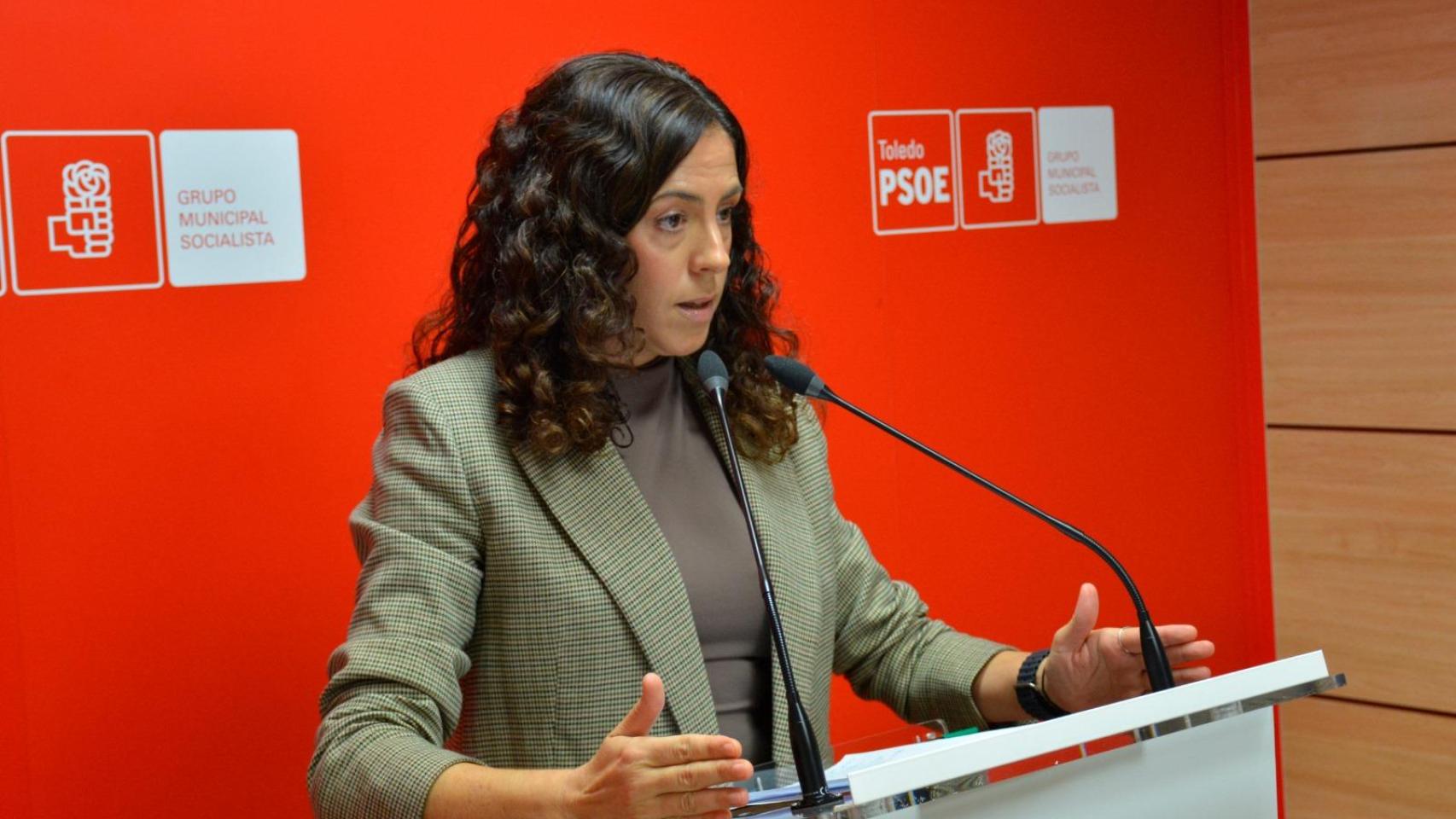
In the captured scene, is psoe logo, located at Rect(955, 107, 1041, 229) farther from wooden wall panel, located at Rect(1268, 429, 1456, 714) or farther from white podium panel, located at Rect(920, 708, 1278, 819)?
white podium panel, located at Rect(920, 708, 1278, 819)

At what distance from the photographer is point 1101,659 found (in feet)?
6.07

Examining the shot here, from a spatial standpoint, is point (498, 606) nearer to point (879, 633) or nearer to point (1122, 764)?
point (879, 633)

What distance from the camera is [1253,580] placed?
4.30 m

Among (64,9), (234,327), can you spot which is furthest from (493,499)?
(64,9)

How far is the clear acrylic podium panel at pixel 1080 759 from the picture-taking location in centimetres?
131

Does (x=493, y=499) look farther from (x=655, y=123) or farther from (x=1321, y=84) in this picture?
(x=1321, y=84)

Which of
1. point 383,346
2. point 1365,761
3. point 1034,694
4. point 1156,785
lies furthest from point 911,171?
point 1156,785

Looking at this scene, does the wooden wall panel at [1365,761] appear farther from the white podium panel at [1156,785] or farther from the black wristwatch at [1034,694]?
the white podium panel at [1156,785]

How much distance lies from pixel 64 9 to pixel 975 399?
2.08 metres

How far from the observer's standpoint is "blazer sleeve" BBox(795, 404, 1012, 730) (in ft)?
6.90

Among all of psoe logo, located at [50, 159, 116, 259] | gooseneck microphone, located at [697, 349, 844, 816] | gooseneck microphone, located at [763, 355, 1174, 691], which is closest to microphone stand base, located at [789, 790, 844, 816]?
gooseneck microphone, located at [697, 349, 844, 816]

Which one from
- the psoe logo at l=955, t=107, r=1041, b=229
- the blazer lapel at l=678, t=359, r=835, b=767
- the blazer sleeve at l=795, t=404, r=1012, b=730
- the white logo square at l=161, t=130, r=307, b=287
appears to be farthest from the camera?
the psoe logo at l=955, t=107, r=1041, b=229

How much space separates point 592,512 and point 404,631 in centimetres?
28

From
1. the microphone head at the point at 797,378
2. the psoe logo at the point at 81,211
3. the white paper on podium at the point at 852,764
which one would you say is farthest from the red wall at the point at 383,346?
the white paper on podium at the point at 852,764
